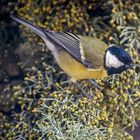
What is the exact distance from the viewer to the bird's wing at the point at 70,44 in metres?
2.41

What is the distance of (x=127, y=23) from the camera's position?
2754mm

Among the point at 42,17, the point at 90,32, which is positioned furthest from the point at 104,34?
the point at 42,17

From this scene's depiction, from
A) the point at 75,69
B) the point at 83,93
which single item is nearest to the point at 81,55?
the point at 75,69

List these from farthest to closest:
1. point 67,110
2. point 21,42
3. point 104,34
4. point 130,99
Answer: point 21,42 < point 104,34 < point 130,99 < point 67,110

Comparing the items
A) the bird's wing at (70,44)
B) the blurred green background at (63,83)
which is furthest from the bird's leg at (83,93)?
the bird's wing at (70,44)

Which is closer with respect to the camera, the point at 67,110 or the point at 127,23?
the point at 67,110

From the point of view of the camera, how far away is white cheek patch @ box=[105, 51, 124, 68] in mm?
2381

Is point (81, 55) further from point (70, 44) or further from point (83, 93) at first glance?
point (83, 93)

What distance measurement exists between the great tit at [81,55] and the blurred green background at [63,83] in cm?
10

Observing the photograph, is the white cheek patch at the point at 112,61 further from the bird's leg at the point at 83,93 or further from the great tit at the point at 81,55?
the bird's leg at the point at 83,93

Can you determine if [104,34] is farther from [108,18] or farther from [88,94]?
[88,94]

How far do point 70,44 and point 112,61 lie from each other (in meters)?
0.21

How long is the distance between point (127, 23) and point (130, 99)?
0.45 meters

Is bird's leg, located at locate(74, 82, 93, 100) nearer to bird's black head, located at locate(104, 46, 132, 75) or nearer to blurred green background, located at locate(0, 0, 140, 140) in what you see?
blurred green background, located at locate(0, 0, 140, 140)
